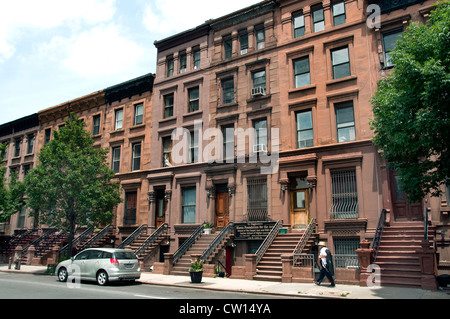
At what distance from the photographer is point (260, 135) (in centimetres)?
2248

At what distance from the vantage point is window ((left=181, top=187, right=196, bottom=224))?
2439 centimetres

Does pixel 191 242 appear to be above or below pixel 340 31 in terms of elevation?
below

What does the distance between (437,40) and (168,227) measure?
18270 mm

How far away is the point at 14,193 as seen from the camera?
27.5 metres

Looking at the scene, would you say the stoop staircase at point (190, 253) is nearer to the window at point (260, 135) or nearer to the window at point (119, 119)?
the window at point (260, 135)

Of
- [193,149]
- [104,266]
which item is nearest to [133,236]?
[193,149]

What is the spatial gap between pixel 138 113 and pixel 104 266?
619 inches

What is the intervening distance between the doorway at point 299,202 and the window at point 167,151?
9.15 m

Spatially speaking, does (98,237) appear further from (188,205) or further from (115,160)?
(188,205)

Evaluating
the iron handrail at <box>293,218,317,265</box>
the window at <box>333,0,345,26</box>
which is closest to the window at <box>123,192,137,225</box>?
the iron handrail at <box>293,218,317,265</box>

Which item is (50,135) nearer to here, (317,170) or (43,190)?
(43,190)

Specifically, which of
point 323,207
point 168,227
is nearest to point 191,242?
point 168,227

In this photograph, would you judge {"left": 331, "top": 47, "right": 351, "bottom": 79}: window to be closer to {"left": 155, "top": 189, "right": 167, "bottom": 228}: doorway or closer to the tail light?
{"left": 155, "top": 189, "right": 167, "bottom": 228}: doorway

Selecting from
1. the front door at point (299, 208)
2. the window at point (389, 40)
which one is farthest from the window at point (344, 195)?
the window at point (389, 40)
